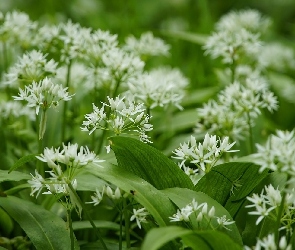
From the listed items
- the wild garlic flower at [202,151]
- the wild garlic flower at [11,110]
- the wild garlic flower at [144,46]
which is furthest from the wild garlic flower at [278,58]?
the wild garlic flower at [202,151]

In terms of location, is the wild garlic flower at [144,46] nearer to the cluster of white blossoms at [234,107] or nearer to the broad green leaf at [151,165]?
the cluster of white blossoms at [234,107]

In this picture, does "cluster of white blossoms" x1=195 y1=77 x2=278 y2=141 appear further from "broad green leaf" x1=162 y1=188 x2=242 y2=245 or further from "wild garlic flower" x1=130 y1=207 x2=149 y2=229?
"wild garlic flower" x1=130 y1=207 x2=149 y2=229

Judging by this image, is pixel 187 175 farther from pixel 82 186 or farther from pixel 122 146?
pixel 82 186

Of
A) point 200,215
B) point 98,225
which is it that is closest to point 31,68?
point 98,225

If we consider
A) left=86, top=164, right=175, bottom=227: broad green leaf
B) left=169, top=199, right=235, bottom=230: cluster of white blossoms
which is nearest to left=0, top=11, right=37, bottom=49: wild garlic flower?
left=86, top=164, right=175, bottom=227: broad green leaf

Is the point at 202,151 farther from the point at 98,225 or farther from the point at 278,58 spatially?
the point at 278,58

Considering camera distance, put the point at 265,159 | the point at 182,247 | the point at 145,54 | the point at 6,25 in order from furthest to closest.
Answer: the point at 145,54, the point at 6,25, the point at 182,247, the point at 265,159

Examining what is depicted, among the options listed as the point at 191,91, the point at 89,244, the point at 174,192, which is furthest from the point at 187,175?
the point at 191,91
